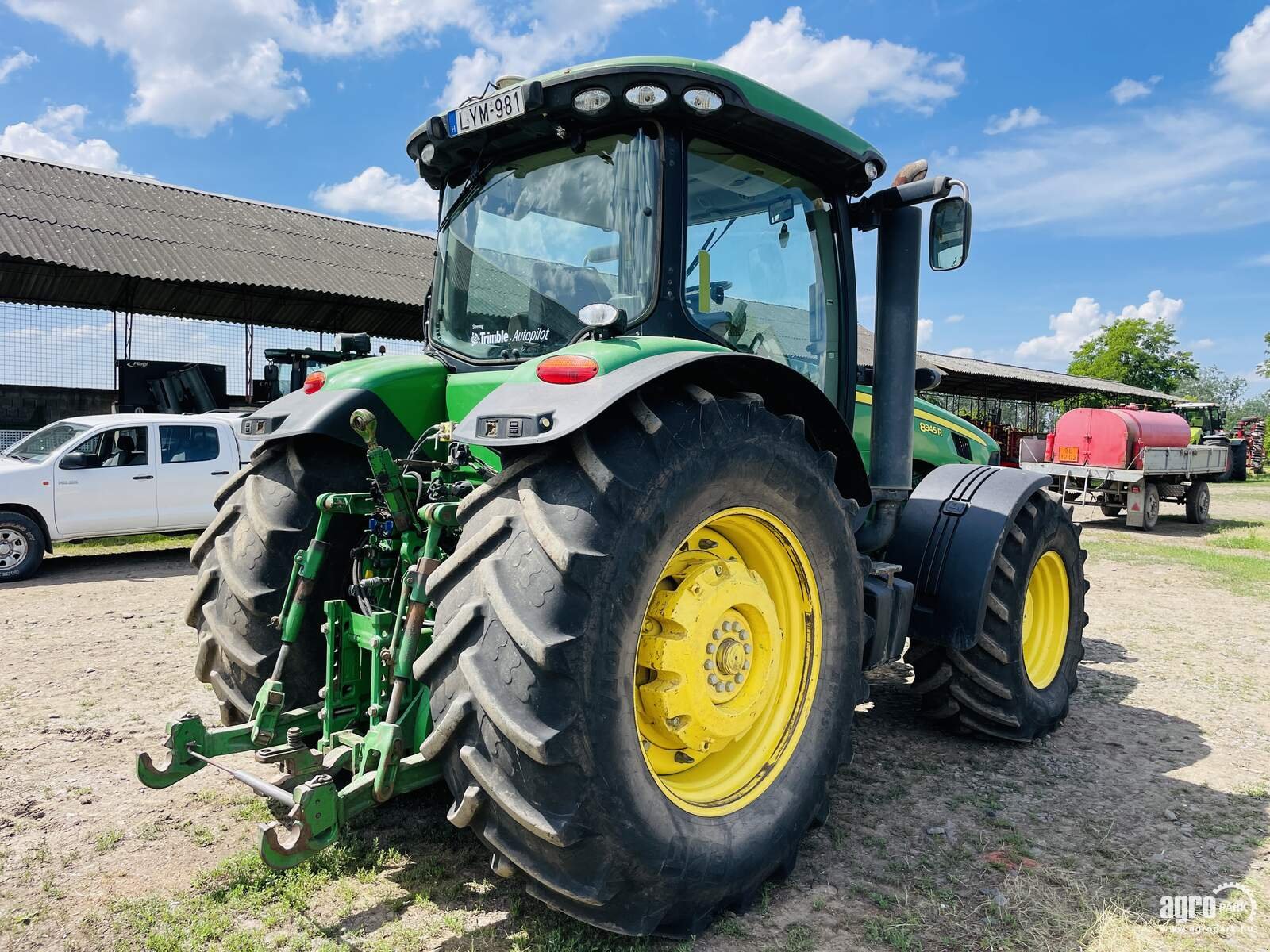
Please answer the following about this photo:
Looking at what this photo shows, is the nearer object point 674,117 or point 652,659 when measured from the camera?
point 652,659

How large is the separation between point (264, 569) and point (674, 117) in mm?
2087

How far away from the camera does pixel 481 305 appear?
3410 mm

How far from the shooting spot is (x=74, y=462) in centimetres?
945

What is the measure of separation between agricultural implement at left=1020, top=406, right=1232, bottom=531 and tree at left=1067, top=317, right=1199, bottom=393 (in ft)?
132

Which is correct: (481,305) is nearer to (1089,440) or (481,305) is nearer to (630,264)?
(630,264)

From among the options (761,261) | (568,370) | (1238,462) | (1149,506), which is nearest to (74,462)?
(761,261)

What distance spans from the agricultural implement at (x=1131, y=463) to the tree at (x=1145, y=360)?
1588 inches

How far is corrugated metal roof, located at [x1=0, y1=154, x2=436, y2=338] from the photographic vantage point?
1259 centimetres

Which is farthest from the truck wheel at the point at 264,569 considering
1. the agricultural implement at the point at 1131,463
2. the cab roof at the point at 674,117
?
the agricultural implement at the point at 1131,463

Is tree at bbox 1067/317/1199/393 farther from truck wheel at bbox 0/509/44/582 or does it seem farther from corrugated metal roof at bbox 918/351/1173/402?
truck wheel at bbox 0/509/44/582

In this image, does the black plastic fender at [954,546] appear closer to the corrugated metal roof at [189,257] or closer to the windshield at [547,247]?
the windshield at [547,247]

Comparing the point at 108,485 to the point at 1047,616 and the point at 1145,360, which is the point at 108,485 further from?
the point at 1145,360

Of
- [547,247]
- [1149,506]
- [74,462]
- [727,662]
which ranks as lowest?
[1149,506]

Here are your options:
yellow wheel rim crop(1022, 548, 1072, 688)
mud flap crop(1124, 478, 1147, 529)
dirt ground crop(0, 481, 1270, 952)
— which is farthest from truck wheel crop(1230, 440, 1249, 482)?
yellow wheel rim crop(1022, 548, 1072, 688)
